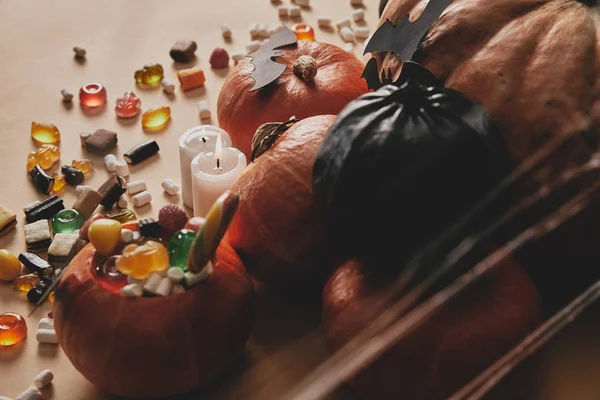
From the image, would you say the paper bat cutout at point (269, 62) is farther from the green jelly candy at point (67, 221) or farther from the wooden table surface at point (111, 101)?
the green jelly candy at point (67, 221)

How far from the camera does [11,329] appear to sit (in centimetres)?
89

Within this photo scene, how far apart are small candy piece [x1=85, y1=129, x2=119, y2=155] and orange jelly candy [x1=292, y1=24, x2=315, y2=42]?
0.40 meters

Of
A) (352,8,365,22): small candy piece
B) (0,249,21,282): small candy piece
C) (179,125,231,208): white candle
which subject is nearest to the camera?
(0,249,21,282): small candy piece

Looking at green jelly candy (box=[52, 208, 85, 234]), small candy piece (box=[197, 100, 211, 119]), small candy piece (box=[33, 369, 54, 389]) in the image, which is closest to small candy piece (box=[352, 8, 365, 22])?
small candy piece (box=[197, 100, 211, 119])

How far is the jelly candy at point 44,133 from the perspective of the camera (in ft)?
3.90

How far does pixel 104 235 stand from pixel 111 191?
0.29 meters

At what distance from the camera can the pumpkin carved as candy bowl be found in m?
0.77

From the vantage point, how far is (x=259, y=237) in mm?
908

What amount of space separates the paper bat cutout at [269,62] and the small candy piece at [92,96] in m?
0.29

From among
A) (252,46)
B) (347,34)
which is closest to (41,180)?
(252,46)

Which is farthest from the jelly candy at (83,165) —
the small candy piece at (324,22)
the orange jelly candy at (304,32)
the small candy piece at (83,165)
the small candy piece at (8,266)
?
the small candy piece at (324,22)

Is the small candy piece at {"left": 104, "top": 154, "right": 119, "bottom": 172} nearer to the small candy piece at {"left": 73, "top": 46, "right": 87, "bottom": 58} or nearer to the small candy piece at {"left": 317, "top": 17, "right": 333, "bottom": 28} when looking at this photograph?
the small candy piece at {"left": 73, "top": 46, "right": 87, "bottom": 58}

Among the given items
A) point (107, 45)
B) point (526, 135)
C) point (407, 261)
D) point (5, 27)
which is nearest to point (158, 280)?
point (407, 261)

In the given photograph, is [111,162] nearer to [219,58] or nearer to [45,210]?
[45,210]
